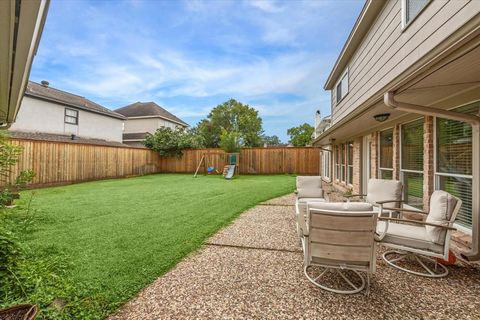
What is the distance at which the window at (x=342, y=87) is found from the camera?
890 centimetres

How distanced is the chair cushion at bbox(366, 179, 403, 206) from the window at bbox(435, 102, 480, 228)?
61 cm

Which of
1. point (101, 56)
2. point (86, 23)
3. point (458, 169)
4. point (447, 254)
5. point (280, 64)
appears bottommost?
point (447, 254)

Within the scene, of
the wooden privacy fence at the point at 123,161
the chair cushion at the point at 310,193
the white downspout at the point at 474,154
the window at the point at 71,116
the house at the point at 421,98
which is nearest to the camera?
the house at the point at 421,98

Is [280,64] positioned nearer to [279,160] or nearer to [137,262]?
[279,160]

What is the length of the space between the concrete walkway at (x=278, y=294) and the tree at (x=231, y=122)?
31.0 meters

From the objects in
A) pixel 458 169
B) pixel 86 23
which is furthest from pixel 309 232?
pixel 86 23

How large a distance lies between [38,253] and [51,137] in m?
14.4

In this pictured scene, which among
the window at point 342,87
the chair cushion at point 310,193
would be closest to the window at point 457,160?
the chair cushion at point 310,193

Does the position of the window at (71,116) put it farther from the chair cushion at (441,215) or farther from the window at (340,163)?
the chair cushion at (441,215)

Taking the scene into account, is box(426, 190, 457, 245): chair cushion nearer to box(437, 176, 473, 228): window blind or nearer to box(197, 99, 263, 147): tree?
box(437, 176, 473, 228): window blind

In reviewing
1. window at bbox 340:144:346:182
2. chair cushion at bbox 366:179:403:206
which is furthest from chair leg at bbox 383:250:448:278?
window at bbox 340:144:346:182

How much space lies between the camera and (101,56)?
41.7 ft

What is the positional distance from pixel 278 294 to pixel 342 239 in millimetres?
911

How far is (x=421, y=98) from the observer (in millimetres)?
3547
